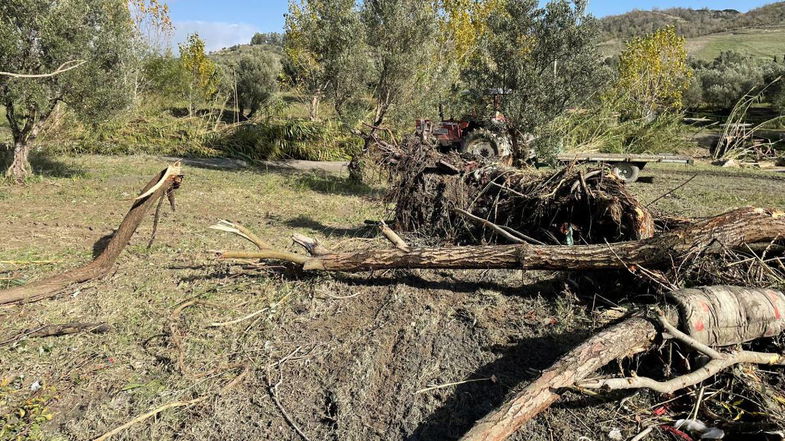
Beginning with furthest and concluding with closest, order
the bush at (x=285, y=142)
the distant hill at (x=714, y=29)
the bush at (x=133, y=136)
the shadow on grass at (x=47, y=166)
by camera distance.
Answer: the distant hill at (x=714, y=29) → the bush at (x=285, y=142) → the bush at (x=133, y=136) → the shadow on grass at (x=47, y=166)

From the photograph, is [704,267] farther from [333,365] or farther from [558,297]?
[333,365]

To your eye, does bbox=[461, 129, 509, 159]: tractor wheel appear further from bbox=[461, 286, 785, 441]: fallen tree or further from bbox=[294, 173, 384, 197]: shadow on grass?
bbox=[461, 286, 785, 441]: fallen tree

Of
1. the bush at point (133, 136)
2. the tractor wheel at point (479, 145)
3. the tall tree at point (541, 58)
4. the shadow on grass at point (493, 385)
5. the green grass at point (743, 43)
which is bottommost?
the shadow on grass at point (493, 385)

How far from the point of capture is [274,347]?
3.51 metres

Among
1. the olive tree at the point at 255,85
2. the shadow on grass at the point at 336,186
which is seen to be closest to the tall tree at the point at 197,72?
the olive tree at the point at 255,85

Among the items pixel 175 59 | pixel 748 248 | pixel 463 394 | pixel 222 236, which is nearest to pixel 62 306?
pixel 222 236

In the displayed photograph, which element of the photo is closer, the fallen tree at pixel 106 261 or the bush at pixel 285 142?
the fallen tree at pixel 106 261

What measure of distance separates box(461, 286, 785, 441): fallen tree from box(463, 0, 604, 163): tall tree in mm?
5366

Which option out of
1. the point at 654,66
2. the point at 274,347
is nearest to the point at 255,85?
the point at 654,66

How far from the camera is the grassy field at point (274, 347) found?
9.15 ft

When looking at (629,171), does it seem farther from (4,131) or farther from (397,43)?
(4,131)

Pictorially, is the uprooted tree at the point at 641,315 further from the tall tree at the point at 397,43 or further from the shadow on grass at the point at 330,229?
the tall tree at the point at 397,43

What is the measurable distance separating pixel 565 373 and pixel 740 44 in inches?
2244

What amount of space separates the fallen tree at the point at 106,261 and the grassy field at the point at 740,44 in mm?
40388
